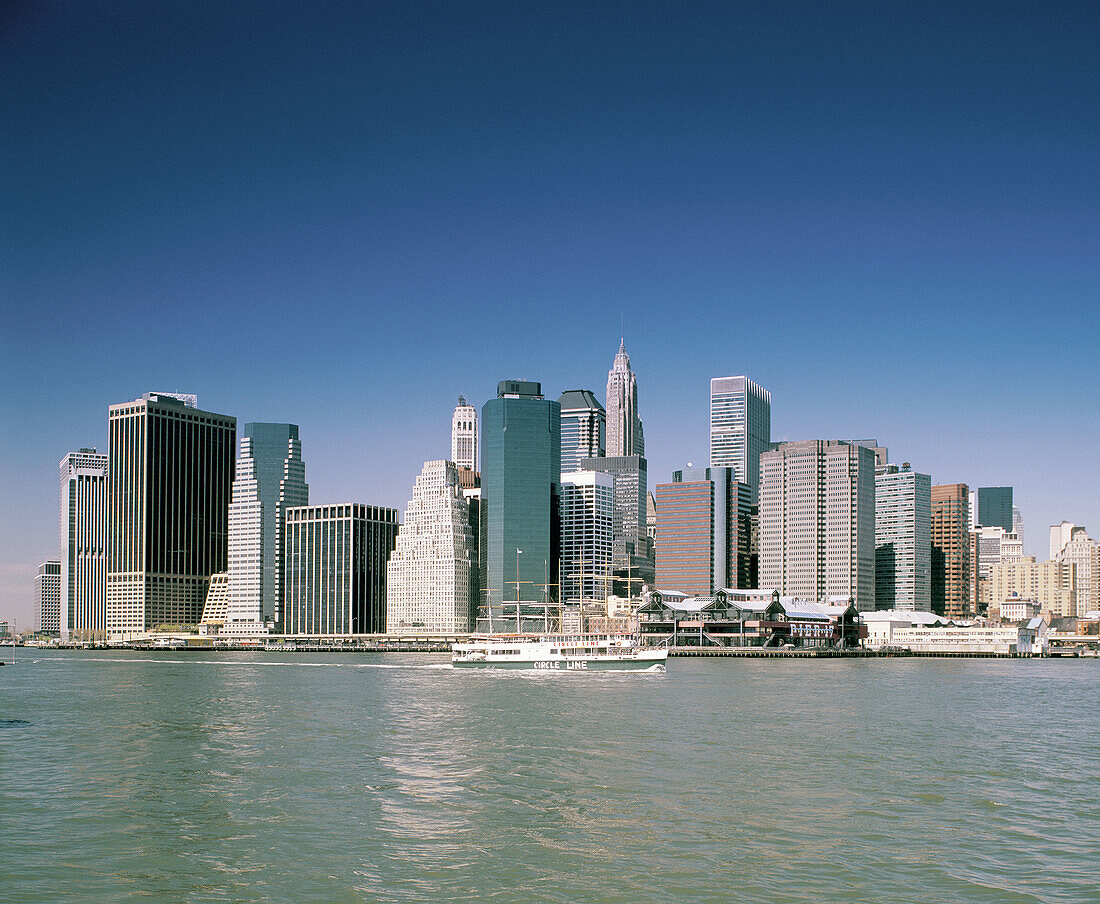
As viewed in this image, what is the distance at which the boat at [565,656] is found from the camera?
367ft

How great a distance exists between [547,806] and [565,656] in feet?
270

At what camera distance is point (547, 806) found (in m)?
32.4

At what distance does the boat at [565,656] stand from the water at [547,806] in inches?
1915

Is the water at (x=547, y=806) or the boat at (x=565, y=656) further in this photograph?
the boat at (x=565, y=656)

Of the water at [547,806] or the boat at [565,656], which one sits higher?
the water at [547,806]

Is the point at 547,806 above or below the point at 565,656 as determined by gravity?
above

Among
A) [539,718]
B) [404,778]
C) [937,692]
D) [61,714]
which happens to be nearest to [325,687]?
[61,714]

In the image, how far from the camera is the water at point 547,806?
24094mm

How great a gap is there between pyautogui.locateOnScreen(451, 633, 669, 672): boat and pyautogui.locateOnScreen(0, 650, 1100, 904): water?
160ft

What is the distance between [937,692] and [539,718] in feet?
133

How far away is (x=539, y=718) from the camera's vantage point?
59125mm

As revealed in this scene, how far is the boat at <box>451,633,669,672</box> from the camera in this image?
112000 millimetres

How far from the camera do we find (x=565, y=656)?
374ft

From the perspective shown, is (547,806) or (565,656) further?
(565,656)
